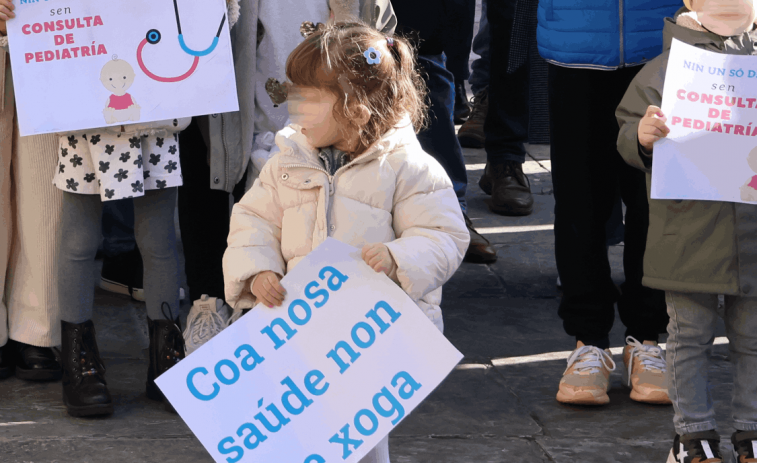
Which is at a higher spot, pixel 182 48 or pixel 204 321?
pixel 182 48

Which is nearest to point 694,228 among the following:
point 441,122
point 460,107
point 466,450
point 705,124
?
point 705,124

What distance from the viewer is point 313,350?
2.13 m

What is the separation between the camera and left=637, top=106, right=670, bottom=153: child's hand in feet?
8.12

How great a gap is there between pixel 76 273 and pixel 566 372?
165cm

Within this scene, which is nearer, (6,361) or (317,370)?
(317,370)

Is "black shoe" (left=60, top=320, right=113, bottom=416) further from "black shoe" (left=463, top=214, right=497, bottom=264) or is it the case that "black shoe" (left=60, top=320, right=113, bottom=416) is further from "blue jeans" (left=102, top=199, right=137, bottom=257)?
"black shoe" (left=463, top=214, right=497, bottom=264)

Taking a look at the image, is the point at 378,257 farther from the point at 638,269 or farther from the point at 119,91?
the point at 638,269

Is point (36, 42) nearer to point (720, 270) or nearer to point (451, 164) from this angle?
point (720, 270)

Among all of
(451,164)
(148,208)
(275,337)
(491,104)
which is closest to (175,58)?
(148,208)

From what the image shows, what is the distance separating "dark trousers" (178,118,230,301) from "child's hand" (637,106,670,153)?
62.4 inches

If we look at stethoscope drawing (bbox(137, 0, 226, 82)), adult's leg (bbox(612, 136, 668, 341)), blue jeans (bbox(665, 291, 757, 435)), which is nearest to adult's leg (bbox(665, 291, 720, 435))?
blue jeans (bbox(665, 291, 757, 435))

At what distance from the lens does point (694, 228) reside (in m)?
2.58

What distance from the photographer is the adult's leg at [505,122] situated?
5.26 m

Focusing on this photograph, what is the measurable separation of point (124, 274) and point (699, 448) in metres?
2.62
